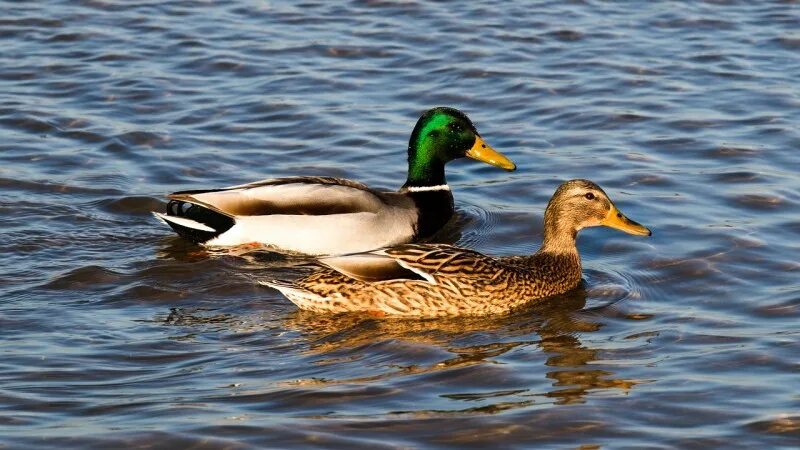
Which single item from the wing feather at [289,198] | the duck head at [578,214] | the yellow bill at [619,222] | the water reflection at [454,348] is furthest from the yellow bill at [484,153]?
the water reflection at [454,348]

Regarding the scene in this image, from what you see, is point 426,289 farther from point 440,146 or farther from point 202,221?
point 440,146

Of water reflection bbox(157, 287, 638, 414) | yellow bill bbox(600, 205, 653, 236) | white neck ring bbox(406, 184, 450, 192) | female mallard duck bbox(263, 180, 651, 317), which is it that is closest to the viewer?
water reflection bbox(157, 287, 638, 414)

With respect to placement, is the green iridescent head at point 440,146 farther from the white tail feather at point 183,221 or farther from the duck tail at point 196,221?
the white tail feather at point 183,221

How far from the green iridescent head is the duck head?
1539 mm

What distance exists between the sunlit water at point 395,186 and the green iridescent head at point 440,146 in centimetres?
37

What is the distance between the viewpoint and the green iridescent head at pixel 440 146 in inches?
435

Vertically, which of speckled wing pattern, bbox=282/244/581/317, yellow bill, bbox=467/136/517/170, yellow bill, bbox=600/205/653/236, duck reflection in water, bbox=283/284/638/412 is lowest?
duck reflection in water, bbox=283/284/638/412

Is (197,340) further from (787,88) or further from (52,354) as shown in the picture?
(787,88)

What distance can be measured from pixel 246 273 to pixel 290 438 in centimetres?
317

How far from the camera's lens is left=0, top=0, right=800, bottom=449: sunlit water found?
7.11 meters

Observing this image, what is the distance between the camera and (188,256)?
1013 centimetres

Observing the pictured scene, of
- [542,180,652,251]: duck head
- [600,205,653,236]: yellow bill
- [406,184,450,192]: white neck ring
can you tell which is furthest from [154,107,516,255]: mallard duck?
[600,205,653,236]: yellow bill

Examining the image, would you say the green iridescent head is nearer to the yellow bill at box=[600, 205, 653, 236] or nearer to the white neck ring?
the white neck ring

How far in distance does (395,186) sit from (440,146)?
0.65 m
